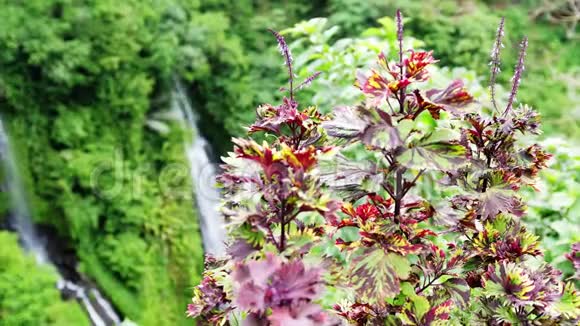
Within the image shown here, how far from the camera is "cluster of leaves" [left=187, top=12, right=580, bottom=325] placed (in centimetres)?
76

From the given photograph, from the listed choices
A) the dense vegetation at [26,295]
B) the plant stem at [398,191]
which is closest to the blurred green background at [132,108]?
the dense vegetation at [26,295]

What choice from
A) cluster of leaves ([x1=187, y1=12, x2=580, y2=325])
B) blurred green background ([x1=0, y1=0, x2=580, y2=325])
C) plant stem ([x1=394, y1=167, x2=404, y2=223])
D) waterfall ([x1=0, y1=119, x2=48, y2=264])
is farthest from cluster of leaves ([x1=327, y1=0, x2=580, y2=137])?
plant stem ([x1=394, y1=167, x2=404, y2=223])

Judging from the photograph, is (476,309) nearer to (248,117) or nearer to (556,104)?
(248,117)

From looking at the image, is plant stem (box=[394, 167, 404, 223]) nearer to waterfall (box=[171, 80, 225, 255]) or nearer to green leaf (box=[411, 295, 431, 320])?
green leaf (box=[411, 295, 431, 320])

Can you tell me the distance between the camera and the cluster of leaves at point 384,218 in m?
0.76

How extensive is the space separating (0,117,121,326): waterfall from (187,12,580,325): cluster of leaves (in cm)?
359

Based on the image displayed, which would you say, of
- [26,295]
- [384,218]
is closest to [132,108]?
[26,295]

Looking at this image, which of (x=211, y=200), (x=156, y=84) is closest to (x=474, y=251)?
(x=211, y=200)

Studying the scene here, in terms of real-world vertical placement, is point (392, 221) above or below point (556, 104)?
above

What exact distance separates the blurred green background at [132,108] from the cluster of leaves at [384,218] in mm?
1963

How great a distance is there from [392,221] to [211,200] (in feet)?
12.5

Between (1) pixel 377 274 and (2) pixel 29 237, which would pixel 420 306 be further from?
(2) pixel 29 237

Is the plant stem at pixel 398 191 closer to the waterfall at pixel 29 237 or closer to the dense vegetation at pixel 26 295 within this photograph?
the dense vegetation at pixel 26 295

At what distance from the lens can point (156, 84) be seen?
202 inches
